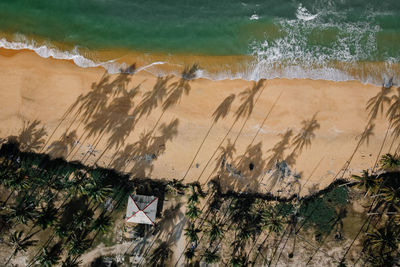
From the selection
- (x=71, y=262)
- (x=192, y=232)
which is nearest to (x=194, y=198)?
(x=192, y=232)

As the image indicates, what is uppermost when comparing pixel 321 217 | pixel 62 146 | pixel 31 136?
pixel 31 136

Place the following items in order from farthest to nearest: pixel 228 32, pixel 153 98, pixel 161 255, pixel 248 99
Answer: pixel 228 32 < pixel 153 98 < pixel 248 99 < pixel 161 255

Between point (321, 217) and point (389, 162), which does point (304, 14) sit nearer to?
point (389, 162)

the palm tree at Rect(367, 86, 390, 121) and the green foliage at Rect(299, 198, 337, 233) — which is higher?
the palm tree at Rect(367, 86, 390, 121)

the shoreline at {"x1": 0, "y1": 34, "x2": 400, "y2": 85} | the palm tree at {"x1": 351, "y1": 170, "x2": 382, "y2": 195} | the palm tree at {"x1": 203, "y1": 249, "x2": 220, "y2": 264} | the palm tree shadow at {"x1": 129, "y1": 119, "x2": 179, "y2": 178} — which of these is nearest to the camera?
the palm tree at {"x1": 351, "y1": 170, "x2": 382, "y2": 195}

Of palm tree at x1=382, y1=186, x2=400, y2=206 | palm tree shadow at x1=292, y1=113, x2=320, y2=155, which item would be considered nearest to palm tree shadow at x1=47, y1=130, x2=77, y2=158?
palm tree shadow at x1=292, y1=113, x2=320, y2=155

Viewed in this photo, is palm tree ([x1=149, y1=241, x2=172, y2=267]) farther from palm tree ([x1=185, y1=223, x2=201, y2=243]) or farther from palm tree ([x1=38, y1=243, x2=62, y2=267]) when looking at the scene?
palm tree ([x1=38, y1=243, x2=62, y2=267])

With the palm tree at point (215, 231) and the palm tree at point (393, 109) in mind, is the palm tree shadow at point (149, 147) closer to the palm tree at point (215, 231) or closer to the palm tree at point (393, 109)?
the palm tree at point (215, 231)

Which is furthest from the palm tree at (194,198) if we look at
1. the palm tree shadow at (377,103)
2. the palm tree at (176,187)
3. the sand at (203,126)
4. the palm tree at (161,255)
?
the palm tree shadow at (377,103)
